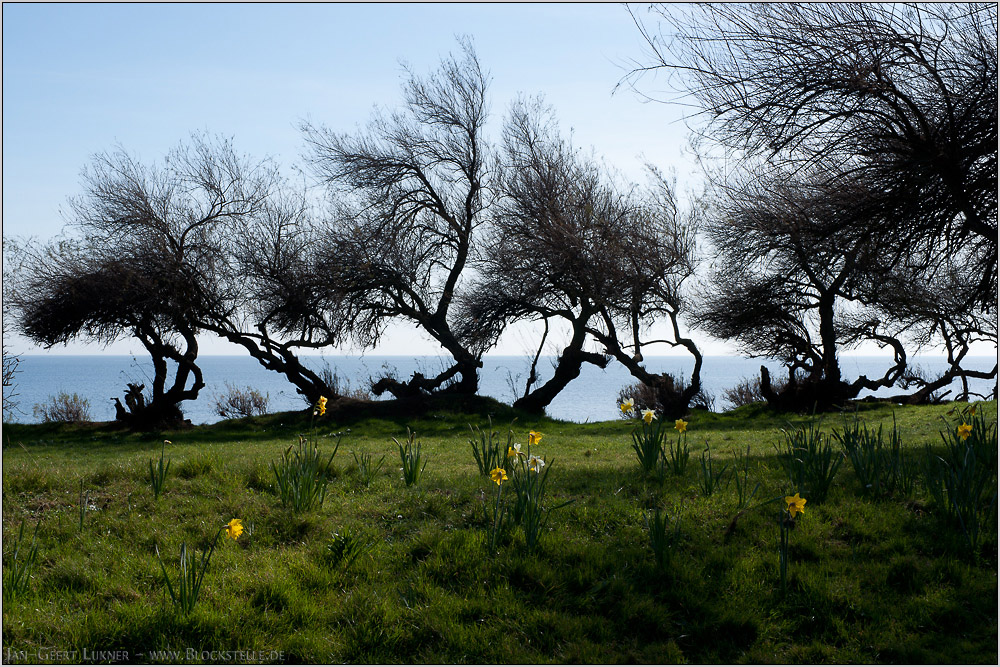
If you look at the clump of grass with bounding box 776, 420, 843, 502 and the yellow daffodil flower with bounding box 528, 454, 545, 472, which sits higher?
the yellow daffodil flower with bounding box 528, 454, 545, 472

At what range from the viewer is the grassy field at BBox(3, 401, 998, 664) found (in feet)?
12.0

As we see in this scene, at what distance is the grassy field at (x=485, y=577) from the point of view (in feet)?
12.0

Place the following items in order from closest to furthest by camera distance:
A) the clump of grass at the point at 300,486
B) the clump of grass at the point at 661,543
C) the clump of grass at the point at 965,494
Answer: the clump of grass at the point at 661,543 < the clump of grass at the point at 965,494 < the clump of grass at the point at 300,486

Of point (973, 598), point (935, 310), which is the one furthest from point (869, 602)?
point (935, 310)

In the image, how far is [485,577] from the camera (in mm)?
4250

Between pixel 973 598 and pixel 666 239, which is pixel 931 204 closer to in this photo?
pixel 973 598

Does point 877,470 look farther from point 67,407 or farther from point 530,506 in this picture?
point 67,407

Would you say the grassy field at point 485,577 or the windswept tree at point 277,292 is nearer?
the grassy field at point 485,577

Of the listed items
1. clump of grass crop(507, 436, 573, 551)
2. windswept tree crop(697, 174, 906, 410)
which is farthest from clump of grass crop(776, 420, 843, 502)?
windswept tree crop(697, 174, 906, 410)

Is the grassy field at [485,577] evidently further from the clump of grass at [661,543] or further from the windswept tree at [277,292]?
the windswept tree at [277,292]

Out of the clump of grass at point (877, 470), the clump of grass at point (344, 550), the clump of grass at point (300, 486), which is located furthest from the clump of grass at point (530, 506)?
the clump of grass at point (877, 470)

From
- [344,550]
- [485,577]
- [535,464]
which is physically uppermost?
[535,464]

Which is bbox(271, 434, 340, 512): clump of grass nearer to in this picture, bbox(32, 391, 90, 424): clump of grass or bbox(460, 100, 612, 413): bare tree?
bbox(460, 100, 612, 413): bare tree

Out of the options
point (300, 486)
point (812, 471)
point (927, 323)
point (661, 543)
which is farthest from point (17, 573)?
point (927, 323)
